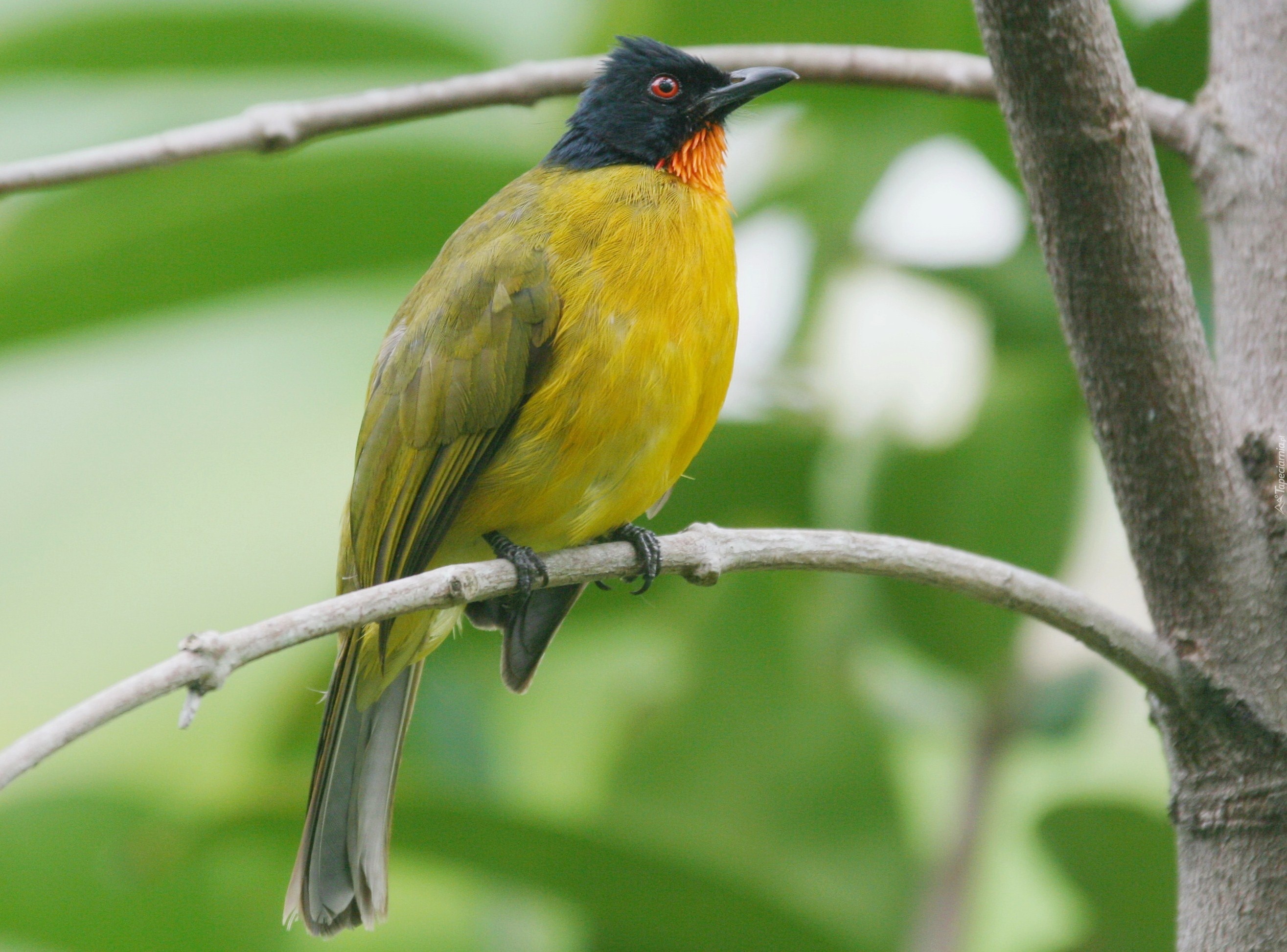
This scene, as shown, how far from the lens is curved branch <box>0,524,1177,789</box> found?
1528 millimetres

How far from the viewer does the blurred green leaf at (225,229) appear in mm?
3762

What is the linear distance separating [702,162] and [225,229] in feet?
4.45

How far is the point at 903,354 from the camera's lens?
3826 millimetres

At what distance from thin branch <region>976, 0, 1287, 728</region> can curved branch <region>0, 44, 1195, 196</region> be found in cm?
67

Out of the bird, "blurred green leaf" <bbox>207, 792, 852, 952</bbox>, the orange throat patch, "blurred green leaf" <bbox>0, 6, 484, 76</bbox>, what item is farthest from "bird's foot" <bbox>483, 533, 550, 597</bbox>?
"blurred green leaf" <bbox>0, 6, 484, 76</bbox>

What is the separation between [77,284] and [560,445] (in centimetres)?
177

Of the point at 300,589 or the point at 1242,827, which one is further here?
the point at 300,589

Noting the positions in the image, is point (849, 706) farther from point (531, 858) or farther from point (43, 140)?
point (43, 140)

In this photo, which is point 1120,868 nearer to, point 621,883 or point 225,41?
point 621,883

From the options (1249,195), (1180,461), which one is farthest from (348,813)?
(1249,195)

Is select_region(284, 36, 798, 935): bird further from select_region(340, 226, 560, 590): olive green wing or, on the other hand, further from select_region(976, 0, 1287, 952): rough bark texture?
select_region(976, 0, 1287, 952): rough bark texture

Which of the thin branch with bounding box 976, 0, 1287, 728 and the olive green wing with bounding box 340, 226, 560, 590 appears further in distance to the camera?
the olive green wing with bounding box 340, 226, 560, 590

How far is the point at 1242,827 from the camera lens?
196 cm

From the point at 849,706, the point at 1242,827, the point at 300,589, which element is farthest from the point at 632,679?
the point at 1242,827
